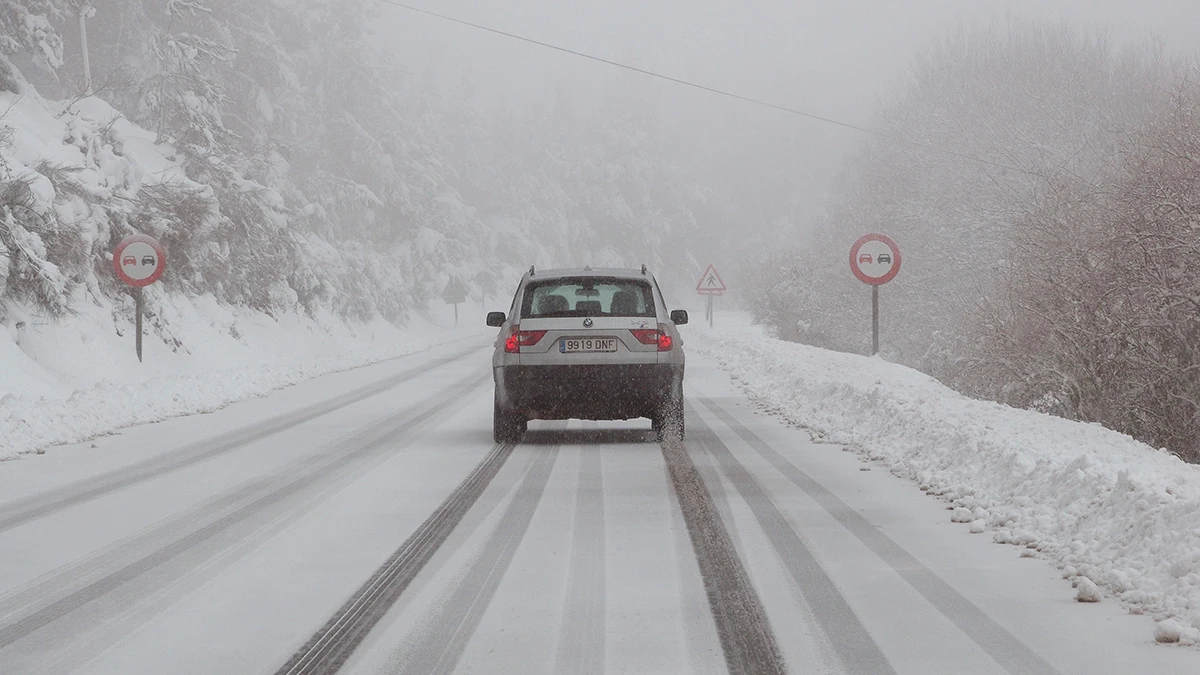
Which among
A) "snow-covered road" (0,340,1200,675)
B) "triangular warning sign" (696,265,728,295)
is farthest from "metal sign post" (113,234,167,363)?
"triangular warning sign" (696,265,728,295)

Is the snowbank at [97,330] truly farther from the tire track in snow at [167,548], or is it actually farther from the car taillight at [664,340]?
the car taillight at [664,340]

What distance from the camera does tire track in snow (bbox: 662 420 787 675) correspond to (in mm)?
4781

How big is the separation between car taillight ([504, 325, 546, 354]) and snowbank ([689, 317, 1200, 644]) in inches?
125

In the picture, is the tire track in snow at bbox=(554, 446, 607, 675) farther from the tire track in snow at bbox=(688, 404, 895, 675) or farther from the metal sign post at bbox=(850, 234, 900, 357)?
the metal sign post at bbox=(850, 234, 900, 357)

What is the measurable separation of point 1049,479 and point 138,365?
1986 centimetres

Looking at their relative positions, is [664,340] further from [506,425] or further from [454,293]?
[454,293]

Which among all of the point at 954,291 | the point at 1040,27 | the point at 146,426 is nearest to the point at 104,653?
the point at 146,426

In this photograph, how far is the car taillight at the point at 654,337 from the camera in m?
12.4

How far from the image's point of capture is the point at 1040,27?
41.8 metres

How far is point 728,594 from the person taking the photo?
5.88 metres

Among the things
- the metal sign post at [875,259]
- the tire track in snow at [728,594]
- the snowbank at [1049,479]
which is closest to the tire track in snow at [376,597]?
the tire track in snow at [728,594]

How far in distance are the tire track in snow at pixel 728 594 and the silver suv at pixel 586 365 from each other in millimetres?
3046

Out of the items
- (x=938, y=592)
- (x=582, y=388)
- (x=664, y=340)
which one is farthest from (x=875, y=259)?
(x=938, y=592)

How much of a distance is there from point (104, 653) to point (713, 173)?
154425 millimetres
